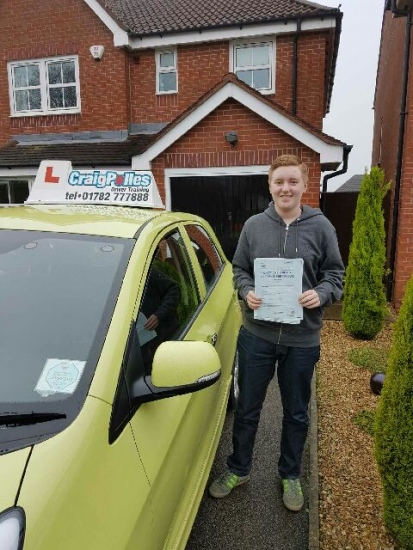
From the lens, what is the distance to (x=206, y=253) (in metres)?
3.32

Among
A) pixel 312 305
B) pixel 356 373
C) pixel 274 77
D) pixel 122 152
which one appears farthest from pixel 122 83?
pixel 312 305

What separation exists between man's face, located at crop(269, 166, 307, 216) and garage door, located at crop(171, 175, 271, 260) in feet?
19.9

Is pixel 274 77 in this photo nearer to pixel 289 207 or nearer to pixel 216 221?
pixel 216 221

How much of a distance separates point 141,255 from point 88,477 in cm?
93

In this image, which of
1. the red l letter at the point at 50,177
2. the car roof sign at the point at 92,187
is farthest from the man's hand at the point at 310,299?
the red l letter at the point at 50,177

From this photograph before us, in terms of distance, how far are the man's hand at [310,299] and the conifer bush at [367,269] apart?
12.4 ft

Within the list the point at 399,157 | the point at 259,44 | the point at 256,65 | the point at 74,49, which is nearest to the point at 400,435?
the point at 399,157

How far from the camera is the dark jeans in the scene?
2449 mm

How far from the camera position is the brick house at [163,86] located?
820cm

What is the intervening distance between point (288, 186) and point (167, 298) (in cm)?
87

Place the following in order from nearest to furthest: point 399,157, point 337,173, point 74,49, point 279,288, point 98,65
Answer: point 279,288 → point 399,157 → point 337,173 → point 98,65 → point 74,49

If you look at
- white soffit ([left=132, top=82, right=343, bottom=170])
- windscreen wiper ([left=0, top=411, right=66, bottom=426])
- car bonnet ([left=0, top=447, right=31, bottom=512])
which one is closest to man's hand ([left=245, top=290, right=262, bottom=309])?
windscreen wiper ([left=0, top=411, right=66, bottom=426])

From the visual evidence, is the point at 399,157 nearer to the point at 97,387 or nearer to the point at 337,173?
the point at 337,173

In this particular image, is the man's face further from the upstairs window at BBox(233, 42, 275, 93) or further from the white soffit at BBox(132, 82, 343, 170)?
the upstairs window at BBox(233, 42, 275, 93)
